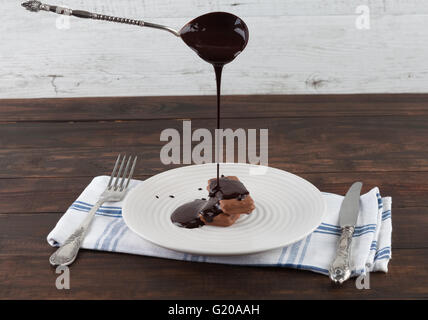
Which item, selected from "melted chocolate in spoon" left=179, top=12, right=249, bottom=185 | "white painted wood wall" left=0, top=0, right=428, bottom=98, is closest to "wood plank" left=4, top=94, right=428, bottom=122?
"melted chocolate in spoon" left=179, top=12, right=249, bottom=185

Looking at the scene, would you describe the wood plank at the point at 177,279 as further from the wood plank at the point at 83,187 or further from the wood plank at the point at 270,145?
the wood plank at the point at 270,145

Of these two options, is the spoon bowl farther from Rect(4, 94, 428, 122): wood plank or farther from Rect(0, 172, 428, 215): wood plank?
Rect(4, 94, 428, 122): wood plank

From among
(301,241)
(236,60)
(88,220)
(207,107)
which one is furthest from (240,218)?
(236,60)

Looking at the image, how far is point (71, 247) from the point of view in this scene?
927 millimetres

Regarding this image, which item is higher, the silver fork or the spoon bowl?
the spoon bowl

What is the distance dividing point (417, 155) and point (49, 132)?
88cm

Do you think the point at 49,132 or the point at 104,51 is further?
the point at 104,51

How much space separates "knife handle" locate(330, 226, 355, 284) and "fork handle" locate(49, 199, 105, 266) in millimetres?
393

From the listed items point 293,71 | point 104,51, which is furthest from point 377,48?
point 104,51

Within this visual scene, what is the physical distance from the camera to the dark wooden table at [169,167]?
2.77 feet

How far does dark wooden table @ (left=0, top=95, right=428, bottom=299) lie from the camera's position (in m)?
0.84
